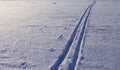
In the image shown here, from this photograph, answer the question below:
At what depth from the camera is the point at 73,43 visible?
28.9ft

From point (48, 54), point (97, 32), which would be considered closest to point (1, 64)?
point (48, 54)

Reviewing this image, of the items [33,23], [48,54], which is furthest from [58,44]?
[33,23]

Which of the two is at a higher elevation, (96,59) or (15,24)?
(96,59)

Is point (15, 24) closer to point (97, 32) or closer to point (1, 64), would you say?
point (97, 32)

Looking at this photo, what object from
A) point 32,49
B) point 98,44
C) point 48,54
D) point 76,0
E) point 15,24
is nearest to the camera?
point 48,54

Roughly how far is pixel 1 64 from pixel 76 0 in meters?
21.7

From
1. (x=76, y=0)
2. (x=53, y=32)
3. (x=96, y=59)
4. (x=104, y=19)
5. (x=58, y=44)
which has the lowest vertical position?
(x=76, y=0)

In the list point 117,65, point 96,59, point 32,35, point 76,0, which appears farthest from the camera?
point 76,0

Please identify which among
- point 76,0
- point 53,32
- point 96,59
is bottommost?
point 76,0

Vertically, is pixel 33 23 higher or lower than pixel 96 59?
lower

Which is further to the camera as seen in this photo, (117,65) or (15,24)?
(15,24)

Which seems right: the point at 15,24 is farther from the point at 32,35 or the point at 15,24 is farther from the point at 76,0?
the point at 76,0

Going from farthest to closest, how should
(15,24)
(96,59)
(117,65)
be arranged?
(15,24) < (96,59) < (117,65)

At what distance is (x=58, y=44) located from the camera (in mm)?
8773
